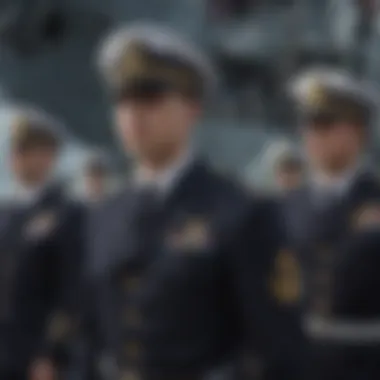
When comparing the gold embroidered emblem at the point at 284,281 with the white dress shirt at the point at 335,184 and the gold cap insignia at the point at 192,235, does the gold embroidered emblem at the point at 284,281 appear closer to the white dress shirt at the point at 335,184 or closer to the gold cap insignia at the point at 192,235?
the gold cap insignia at the point at 192,235

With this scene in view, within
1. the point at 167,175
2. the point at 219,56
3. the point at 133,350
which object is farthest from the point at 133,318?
the point at 219,56

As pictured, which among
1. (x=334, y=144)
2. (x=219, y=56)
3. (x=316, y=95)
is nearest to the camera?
(x=334, y=144)

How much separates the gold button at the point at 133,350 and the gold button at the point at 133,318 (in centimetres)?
2

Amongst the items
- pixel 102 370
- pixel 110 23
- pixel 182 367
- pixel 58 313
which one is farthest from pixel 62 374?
pixel 110 23

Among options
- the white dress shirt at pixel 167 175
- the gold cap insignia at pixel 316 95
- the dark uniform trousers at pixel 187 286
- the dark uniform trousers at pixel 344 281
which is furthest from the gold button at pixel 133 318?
the gold cap insignia at pixel 316 95

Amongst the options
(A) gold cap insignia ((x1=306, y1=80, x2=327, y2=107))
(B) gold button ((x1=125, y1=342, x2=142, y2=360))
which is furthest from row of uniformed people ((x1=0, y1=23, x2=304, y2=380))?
(A) gold cap insignia ((x1=306, y1=80, x2=327, y2=107))

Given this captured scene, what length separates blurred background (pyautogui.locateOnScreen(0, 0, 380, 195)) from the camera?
2459 mm

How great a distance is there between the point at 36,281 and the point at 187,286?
19.3 inches

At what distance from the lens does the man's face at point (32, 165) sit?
6.23 feet

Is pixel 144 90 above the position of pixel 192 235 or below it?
above

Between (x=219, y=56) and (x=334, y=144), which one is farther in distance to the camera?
(x=219, y=56)

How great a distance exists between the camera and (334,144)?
1.75 meters

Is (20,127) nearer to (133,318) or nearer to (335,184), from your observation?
(335,184)

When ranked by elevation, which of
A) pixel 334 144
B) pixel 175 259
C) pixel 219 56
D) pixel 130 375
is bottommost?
pixel 130 375
